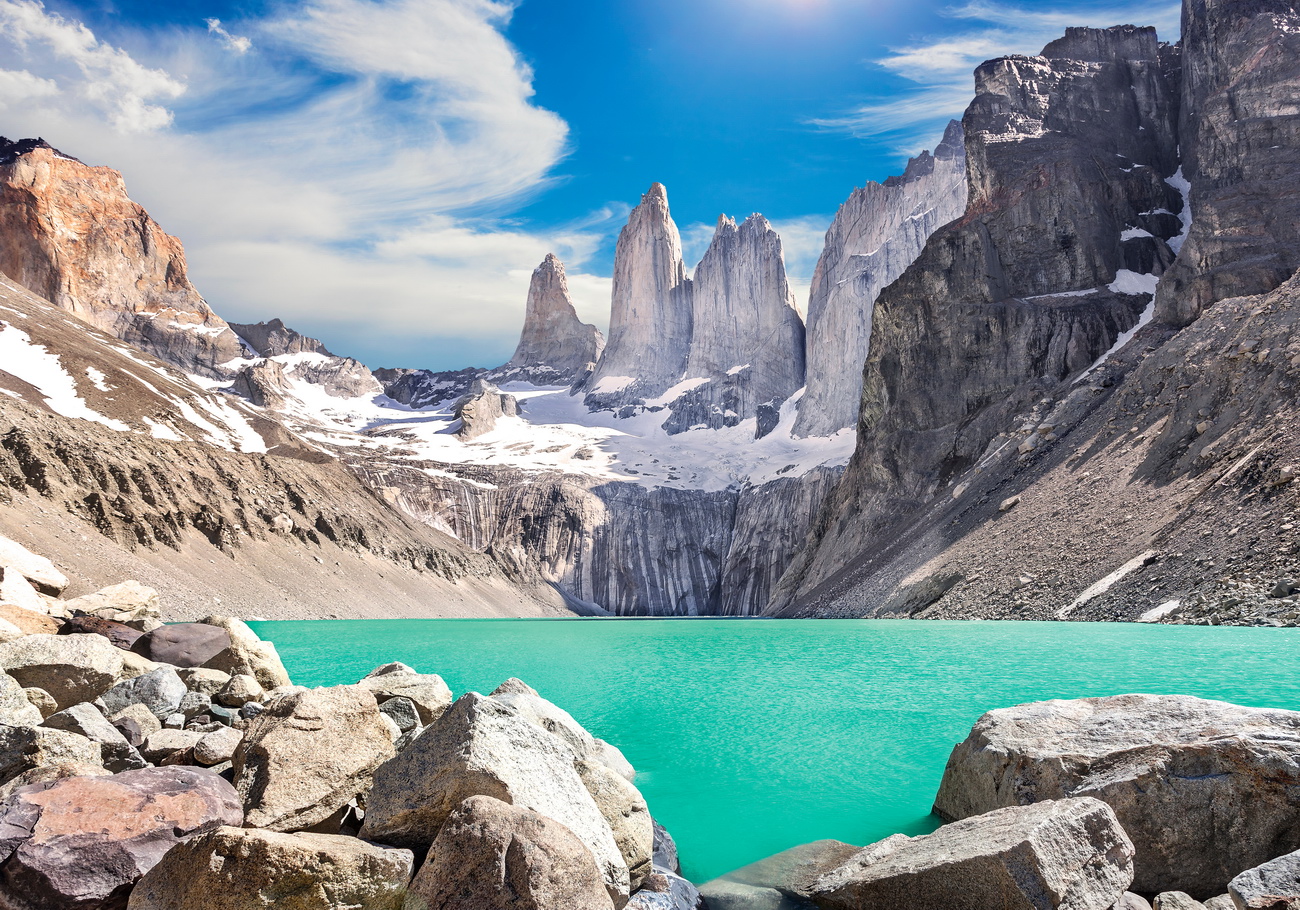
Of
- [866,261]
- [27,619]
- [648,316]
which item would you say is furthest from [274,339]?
[27,619]

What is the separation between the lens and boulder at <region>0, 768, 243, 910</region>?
536 centimetres

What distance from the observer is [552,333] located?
176 m

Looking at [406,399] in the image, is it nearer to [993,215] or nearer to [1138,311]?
[993,215]

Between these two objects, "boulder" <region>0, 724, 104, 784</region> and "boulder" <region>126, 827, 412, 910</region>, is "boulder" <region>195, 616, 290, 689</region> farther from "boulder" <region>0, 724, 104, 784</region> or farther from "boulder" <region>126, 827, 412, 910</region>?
"boulder" <region>126, 827, 412, 910</region>

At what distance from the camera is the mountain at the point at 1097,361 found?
32.2 meters

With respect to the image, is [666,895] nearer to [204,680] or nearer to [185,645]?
[204,680]

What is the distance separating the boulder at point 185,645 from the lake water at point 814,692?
21.8 feet

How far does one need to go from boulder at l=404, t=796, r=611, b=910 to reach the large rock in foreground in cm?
468

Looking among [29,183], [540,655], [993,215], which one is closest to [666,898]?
[540,655]

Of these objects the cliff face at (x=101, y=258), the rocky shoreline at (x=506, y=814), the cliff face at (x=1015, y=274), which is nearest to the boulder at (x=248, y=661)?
the rocky shoreline at (x=506, y=814)

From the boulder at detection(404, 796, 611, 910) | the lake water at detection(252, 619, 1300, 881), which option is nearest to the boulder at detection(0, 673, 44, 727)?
the boulder at detection(404, 796, 611, 910)

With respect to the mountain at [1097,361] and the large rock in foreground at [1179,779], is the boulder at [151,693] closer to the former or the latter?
the large rock in foreground at [1179,779]

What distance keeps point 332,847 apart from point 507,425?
414ft

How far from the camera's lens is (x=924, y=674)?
20.2m
